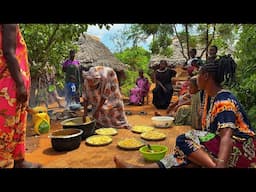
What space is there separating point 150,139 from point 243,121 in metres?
2.09

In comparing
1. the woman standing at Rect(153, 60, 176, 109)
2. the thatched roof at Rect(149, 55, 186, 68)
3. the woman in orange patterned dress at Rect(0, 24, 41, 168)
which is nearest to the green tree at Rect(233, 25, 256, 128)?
the woman in orange patterned dress at Rect(0, 24, 41, 168)

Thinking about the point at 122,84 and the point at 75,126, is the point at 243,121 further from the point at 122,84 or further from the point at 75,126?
the point at 122,84

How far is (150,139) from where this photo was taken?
3980 mm

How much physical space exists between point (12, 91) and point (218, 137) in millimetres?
1530

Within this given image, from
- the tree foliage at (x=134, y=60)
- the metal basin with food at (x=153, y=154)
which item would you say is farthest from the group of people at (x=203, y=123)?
the tree foliage at (x=134, y=60)

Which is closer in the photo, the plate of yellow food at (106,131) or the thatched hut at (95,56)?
the plate of yellow food at (106,131)

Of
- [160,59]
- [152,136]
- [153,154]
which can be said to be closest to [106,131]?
[152,136]

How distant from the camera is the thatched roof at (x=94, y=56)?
9.02m

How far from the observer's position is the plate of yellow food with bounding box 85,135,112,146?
376 centimetres

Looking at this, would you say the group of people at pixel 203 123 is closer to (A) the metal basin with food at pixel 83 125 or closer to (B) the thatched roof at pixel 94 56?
(A) the metal basin with food at pixel 83 125

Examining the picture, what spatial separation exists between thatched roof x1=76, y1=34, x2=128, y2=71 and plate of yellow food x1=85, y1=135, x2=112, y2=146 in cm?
528

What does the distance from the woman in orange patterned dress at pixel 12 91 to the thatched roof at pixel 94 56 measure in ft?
21.8

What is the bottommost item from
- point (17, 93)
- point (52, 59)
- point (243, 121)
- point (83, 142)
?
point (83, 142)
